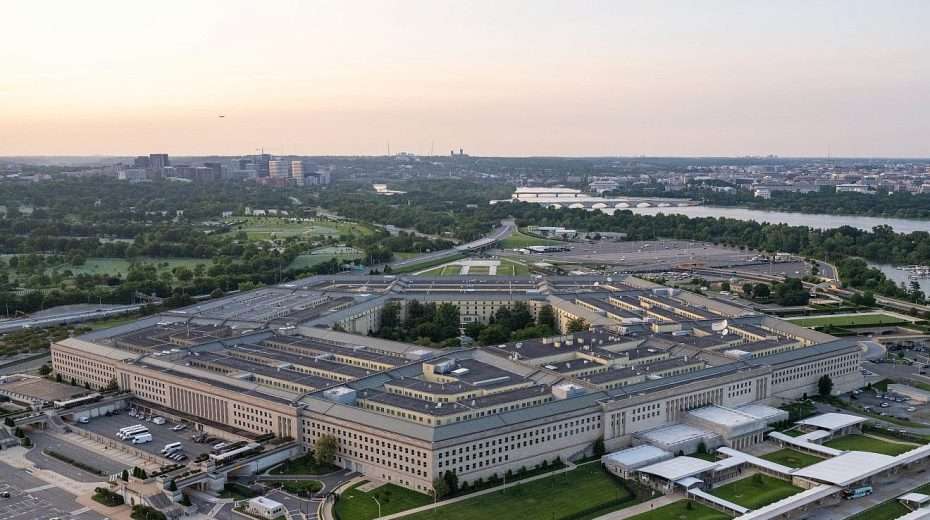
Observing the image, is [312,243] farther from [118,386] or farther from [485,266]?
[118,386]

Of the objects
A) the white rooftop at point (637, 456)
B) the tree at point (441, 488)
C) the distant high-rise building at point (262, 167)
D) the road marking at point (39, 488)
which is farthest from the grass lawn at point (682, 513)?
the distant high-rise building at point (262, 167)

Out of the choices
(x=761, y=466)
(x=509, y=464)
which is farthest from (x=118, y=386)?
(x=761, y=466)

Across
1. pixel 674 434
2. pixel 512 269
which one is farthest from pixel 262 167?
pixel 674 434

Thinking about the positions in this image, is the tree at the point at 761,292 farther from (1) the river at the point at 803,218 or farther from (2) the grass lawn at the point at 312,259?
(1) the river at the point at 803,218

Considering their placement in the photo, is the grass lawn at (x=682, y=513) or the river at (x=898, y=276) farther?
the river at (x=898, y=276)

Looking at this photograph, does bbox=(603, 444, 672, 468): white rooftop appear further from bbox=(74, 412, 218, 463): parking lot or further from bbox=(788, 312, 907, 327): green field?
bbox=(788, 312, 907, 327): green field

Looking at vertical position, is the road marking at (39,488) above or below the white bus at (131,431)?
below
